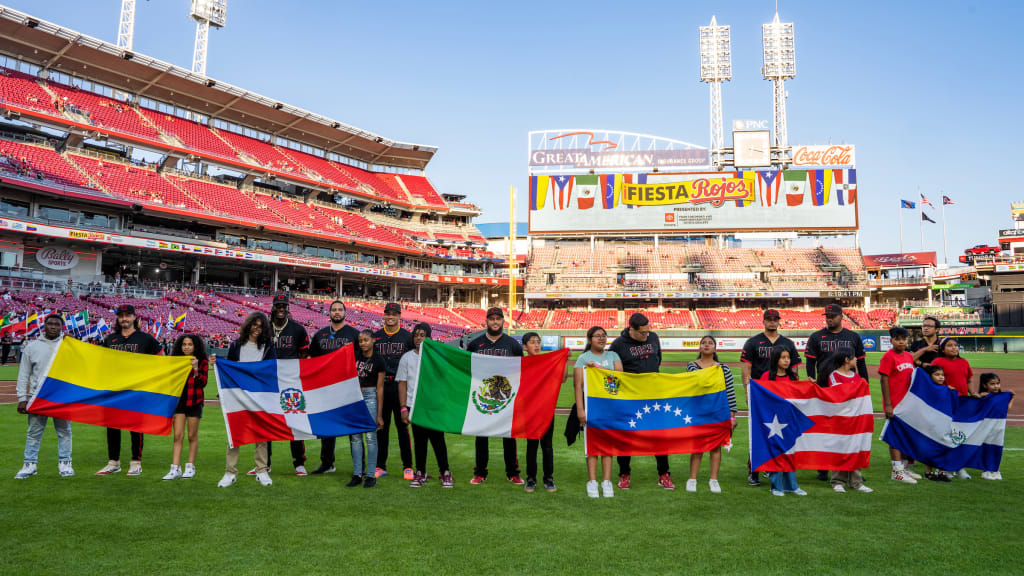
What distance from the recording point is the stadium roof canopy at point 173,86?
39.7 meters

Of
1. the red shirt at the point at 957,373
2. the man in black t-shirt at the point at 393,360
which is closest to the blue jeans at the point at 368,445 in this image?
the man in black t-shirt at the point at 393,360

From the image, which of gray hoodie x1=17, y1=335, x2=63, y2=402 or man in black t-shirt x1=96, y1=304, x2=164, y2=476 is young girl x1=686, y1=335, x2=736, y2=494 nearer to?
man in black t-shirt x1=96, y1=304, x2=164, y2=476

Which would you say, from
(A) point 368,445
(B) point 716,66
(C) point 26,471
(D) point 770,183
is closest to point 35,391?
(C) point 26,471

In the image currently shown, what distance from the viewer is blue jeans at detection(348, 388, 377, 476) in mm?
6914

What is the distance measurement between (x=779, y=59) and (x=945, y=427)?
63956mm

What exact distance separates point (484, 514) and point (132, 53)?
50.5m

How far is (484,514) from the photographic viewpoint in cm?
580

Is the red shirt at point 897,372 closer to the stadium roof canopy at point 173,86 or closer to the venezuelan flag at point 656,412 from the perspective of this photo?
the venezuelan flag at point 656,412

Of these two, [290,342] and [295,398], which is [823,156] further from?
[295,398]

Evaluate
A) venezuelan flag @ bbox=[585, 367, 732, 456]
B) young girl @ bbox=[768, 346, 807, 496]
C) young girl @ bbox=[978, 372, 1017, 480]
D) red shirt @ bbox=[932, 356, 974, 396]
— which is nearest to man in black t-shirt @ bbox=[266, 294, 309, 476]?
venezuelan flag @ bbox=[585, 367, 732, 456]

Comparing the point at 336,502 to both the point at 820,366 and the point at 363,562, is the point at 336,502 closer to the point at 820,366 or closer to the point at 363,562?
the point at 363,562

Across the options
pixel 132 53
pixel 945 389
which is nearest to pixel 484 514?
pixel 945 389

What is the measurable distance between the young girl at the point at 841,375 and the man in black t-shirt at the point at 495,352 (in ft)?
12.8

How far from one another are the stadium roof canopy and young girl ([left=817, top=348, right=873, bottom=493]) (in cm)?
5070
